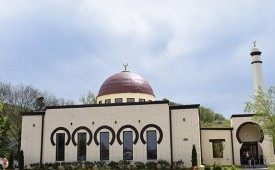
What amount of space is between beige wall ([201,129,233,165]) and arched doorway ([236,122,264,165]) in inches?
48.7

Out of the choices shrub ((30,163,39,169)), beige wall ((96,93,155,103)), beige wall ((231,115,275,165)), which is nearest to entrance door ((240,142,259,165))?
beige wall ((231,115,275,165))

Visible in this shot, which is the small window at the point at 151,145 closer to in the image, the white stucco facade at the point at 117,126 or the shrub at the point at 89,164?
the white stucco facade at the point at 117,126

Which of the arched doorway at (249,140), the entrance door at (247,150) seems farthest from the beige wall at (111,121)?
the entrance door at (247,150)

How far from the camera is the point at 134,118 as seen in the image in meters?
37.0

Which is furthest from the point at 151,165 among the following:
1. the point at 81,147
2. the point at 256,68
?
the point at 256,68

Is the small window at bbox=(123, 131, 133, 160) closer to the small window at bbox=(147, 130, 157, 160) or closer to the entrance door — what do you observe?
the small window at bbox=(147, 130, 157, 160)

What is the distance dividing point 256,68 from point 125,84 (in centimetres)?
1475

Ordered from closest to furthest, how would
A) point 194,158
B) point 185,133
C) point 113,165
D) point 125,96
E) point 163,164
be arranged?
point 194,158
point 163,164
point 113,165
point 185,133
point 125,96

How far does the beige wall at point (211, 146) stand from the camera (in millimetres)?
40000

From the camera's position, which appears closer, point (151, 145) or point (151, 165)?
point (151, 165)

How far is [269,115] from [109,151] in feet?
53.1

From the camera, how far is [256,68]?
43.1m

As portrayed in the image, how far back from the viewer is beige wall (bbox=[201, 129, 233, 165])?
131 ft

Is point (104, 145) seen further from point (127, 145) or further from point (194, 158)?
point (194, 158)
